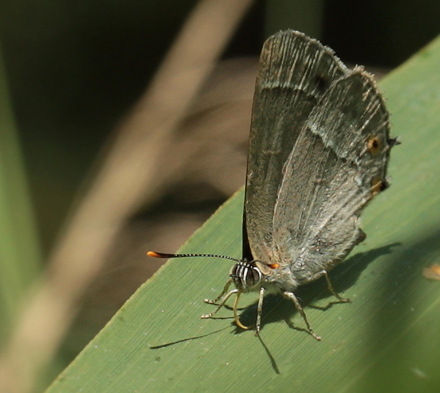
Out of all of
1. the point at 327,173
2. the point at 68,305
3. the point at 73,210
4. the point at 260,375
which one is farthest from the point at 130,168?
the point at 260,375

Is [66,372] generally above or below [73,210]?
above

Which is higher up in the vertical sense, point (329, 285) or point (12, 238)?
point (329, 285)

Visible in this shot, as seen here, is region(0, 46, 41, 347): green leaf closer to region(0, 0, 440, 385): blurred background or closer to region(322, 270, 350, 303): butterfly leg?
region(0, 0, 440, 385): blurred background

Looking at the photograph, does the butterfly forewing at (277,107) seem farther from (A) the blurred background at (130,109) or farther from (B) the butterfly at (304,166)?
(A) the blurred background at (130,109)

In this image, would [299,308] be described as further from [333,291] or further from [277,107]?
[277,107]

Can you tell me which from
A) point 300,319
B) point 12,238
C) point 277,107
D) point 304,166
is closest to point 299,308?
point 300,319

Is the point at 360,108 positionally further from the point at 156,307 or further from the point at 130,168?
the point at 130,168

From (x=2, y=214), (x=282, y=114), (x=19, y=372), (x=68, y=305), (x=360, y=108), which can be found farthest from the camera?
(x=68, y=305)

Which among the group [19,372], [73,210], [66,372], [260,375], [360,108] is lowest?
[19,372]

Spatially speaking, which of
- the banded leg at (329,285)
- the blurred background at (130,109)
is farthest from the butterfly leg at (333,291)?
→ the blurred background at (130,109)
